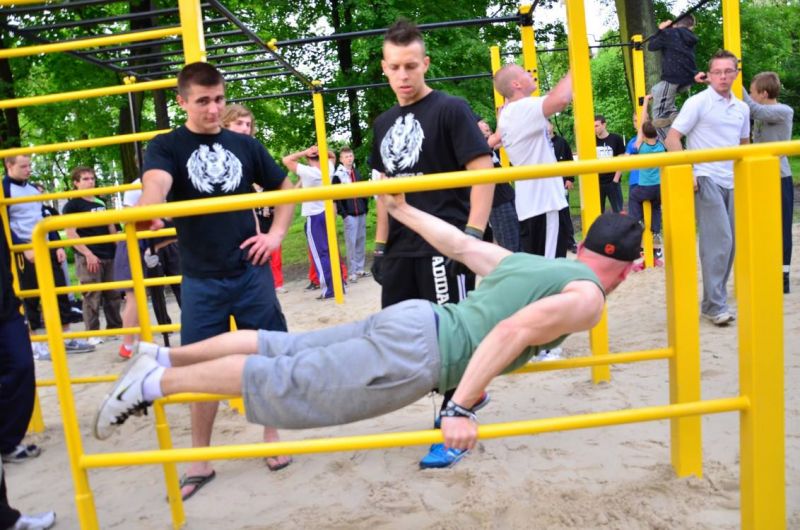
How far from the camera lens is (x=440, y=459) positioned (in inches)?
124

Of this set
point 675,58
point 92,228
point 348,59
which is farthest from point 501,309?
point 348,59

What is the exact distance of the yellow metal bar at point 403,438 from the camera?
193 cm

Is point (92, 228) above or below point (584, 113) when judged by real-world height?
below

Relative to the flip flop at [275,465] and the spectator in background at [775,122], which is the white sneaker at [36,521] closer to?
the flip flop at [275,465]

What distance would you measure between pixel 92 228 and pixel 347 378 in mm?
5208

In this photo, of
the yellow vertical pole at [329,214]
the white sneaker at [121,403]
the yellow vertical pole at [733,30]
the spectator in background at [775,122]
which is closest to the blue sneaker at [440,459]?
the white sneaker at [121,403]

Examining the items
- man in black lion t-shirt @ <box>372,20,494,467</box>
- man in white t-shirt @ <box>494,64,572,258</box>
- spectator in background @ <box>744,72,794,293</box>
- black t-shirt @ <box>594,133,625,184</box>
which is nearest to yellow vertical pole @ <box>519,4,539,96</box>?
man in white t-shirt @ <box>494,64,572,258</box>

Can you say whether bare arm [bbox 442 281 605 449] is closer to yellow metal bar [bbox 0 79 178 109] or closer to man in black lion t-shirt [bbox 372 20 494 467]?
man in black lion t-shirt [bbox 372 20 494 467]

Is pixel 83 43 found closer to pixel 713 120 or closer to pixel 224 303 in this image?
pixel 224 303

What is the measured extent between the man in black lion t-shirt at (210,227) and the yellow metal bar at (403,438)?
1152 millimetres

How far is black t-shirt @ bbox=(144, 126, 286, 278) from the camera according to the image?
306 centimetres

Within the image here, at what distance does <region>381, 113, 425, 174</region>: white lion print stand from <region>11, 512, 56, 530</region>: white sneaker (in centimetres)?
212

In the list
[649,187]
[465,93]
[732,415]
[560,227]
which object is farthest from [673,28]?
[465,93]

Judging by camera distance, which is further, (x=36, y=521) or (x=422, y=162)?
(x=422, y=162)
